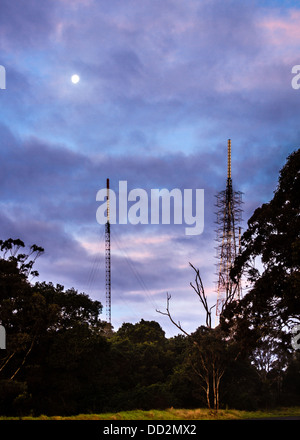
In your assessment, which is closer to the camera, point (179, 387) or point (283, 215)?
point (283, 215)

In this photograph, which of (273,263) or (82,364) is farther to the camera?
(82,364)

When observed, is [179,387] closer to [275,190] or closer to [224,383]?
[224,383]

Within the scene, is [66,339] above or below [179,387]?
above

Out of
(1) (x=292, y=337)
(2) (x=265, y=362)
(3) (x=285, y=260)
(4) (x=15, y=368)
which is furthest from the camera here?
(2) (x=265, y=362)

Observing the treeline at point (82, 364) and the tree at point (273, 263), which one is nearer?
the tree at point (273, 263)

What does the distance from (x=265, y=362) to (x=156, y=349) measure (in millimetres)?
20273

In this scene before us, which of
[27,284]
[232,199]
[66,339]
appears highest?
[232,199]

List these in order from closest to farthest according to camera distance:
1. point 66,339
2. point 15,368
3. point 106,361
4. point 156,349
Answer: point 15,368 < point 66,339 < point 106,361 < point 156,349

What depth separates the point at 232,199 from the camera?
50.2 meters

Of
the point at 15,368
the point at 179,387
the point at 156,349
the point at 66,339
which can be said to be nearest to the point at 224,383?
the point at 179,387

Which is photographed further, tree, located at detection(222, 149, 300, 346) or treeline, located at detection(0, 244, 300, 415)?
treeline, located at detection(0, 244, 300, 415)

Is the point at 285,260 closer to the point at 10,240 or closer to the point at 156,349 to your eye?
the point at 10,240

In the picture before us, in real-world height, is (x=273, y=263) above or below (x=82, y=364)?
above
